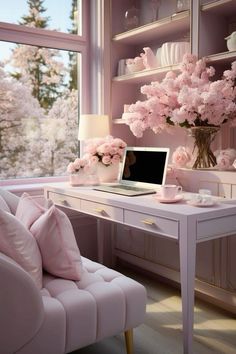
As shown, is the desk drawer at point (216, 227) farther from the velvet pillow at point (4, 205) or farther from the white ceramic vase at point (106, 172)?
the white ceramic vase at point (106, 172)

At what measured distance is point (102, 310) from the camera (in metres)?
1.62

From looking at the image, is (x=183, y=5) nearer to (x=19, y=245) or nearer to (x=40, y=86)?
(x=40, y=86)

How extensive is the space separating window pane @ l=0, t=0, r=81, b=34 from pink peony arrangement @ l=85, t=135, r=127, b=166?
1.08 m

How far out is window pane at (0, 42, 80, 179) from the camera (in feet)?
10.00

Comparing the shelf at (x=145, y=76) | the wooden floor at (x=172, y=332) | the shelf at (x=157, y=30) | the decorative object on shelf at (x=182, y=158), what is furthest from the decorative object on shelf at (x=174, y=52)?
the wooden floor at (x=172, y=332)

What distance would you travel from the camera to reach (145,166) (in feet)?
8.46

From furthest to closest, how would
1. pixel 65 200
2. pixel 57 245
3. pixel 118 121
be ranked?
1. pixel 118 121
2. pixel 65 200
3. pixel 57 245

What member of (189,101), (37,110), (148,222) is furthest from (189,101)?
(37,110)

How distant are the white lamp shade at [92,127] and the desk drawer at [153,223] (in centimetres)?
102

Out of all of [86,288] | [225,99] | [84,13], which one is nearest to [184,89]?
[225,99]

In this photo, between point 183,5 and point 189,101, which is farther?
point 183,5

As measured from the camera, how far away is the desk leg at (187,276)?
70.8 inches

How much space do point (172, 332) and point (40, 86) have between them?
6.93 ft

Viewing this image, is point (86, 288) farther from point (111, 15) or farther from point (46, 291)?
point (111, 15)
